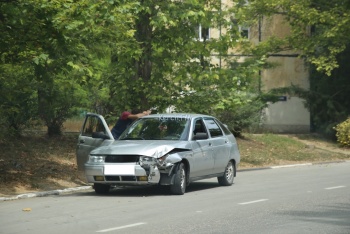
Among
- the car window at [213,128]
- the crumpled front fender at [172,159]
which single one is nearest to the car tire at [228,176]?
the car window at [213,128]

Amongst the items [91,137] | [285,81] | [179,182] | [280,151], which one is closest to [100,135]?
[91,137]

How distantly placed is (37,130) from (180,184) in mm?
9619

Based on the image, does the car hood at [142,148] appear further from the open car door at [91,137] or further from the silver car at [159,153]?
the open car door at [91,137]

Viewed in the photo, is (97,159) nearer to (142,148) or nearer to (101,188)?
(101,188)

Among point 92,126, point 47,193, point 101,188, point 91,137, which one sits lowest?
point 47,193

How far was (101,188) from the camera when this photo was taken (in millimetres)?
17156

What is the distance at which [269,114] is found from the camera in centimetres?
4397

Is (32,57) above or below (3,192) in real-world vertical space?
above

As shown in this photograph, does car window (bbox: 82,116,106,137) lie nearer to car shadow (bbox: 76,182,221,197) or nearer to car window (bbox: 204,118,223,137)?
car shadow (bbox: 76,182,221,197)

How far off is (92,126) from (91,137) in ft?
1.38

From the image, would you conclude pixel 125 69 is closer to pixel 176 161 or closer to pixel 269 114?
pixel 176 161

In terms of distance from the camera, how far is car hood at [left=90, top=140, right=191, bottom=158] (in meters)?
16.3

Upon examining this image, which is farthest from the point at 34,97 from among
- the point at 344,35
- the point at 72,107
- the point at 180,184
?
the point at 344,35

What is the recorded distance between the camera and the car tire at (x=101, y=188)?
1709cm
